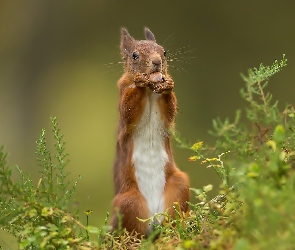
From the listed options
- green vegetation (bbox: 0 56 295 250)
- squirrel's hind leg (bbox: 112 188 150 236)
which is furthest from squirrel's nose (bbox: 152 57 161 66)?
green vegetation (bbox: 0 56 295 250)

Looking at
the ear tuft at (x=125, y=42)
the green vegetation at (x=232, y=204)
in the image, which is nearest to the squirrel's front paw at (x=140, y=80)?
the ear tuft at (x=125, y=42)

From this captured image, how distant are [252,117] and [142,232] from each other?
57 cm

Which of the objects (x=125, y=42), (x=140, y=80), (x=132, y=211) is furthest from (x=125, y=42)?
(x=132, y=211)

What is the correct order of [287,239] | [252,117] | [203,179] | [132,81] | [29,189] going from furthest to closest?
[203,179] < [132,81] < [29,189] < [252,117] < [287,239]

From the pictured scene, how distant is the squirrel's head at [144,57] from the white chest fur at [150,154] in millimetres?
82

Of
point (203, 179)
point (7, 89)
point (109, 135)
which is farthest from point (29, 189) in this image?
point (7, 89)

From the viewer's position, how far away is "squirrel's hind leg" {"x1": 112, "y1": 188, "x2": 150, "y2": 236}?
1392mm

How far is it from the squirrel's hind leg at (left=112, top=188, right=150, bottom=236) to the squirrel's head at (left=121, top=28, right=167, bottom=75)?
0.88ft

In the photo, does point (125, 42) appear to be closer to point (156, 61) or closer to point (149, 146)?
point (156, 61)

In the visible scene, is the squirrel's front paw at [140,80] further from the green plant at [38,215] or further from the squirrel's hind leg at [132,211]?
the green plant at [38,215]

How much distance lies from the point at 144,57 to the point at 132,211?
34 centimetres

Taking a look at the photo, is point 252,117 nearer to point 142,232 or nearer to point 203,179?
point 142,232

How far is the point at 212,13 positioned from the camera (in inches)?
174

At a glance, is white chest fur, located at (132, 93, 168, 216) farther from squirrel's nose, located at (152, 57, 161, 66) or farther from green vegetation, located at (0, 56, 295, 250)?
green vegetation, located at (0, 56, 295, 250)
